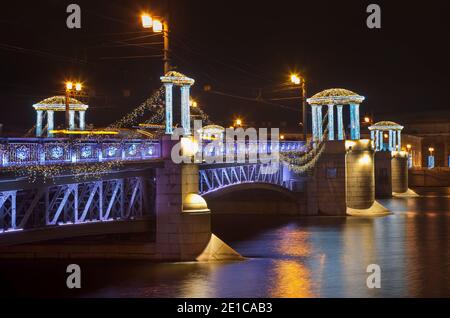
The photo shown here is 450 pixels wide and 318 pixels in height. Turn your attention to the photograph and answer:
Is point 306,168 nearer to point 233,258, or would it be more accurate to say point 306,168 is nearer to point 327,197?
point 327,197

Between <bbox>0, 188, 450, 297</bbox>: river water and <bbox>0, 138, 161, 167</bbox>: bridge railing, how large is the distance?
4768 mm

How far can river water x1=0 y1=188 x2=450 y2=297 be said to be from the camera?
1027 inches

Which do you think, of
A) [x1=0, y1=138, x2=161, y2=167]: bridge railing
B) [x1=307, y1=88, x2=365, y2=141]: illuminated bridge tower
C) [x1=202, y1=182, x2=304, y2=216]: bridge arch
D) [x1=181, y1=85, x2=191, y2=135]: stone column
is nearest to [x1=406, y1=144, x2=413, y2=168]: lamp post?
[x1=202, y1=182, x2=304, y2=216]: bridge arch

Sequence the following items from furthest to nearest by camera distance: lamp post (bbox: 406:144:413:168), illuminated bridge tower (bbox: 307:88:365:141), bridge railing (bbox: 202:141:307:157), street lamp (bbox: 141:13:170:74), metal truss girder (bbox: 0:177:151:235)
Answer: lamp post (bbox: 406:144:413:168) < illuminated bridge tower (bbox: 307:88:365:141) < bridge railing (bbox: 202:141:307:157) < street lamp (bbox: 141:13:170:74) < metal truss girder (bbox: 0:177:151:235)

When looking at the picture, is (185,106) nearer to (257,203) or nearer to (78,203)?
(78,203)

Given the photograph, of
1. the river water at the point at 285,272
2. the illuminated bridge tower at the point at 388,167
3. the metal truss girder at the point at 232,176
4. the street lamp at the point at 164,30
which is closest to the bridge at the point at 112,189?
the metal truss girder at the point at 232,176

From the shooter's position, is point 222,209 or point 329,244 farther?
point 222,209

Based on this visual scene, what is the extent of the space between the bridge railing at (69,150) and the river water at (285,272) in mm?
4768

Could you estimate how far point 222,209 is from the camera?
203 ft

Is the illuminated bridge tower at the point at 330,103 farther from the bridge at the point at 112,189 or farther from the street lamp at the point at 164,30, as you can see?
the street lamp at the point at 164,30

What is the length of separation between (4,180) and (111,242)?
11081 millimetres

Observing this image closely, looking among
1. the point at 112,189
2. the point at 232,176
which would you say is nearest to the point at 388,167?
the point at 232,176

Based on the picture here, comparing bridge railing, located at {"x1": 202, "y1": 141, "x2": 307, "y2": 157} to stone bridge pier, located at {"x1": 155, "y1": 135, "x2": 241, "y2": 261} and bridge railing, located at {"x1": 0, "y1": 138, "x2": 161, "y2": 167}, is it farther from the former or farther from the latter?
bridge railing, located at {"x1": 0, "y1": 138, "x2": 161, "y2": 167}

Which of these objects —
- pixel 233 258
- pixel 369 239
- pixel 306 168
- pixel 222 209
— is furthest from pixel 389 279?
pixel 222 209
